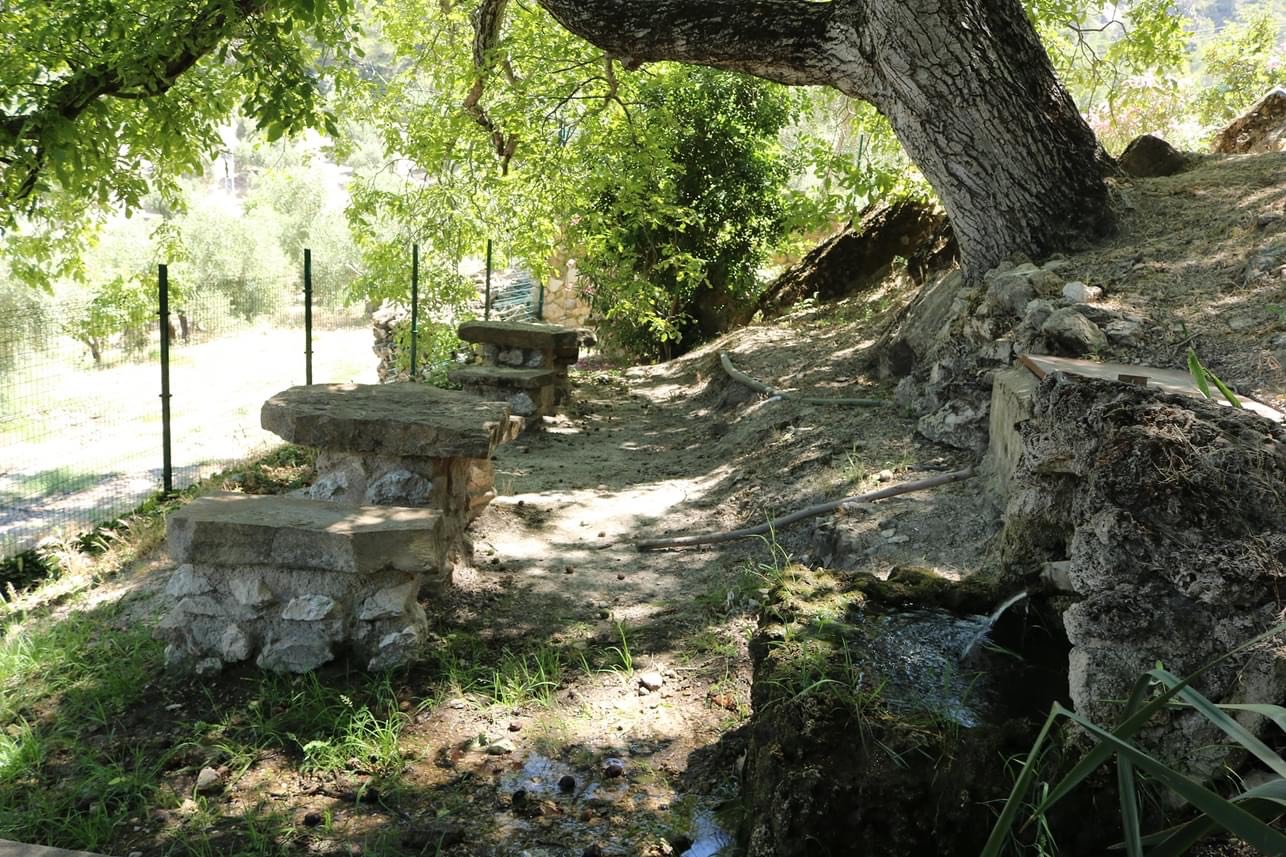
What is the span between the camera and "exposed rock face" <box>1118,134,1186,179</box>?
321 inches

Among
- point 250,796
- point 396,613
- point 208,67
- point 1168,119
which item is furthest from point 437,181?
Result: point 1168,119

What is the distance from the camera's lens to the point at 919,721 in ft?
8.68

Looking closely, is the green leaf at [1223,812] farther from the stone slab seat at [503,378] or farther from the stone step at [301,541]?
the stone slab seat at [503,378]

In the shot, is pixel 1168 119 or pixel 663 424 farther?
pixel 1168 119


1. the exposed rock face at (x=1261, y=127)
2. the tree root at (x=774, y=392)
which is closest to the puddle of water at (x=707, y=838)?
the tree root at (x=774, y=392)

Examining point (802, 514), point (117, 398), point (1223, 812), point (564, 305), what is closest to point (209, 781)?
point (1223, 812)

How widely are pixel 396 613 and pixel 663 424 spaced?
20.4ft

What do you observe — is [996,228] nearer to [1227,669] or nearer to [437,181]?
[1227,669]

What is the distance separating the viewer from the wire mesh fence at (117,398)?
7031mm

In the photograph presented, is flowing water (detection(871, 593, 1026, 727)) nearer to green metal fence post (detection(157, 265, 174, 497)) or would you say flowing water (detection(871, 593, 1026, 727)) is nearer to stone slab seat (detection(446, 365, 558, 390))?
green metal fence post (detection(157, 265, 174, 497))

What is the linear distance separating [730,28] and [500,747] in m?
5.00

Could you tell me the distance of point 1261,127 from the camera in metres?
9.38

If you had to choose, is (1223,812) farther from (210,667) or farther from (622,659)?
(210,667)

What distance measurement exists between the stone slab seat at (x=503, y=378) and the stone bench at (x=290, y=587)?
520 cm
